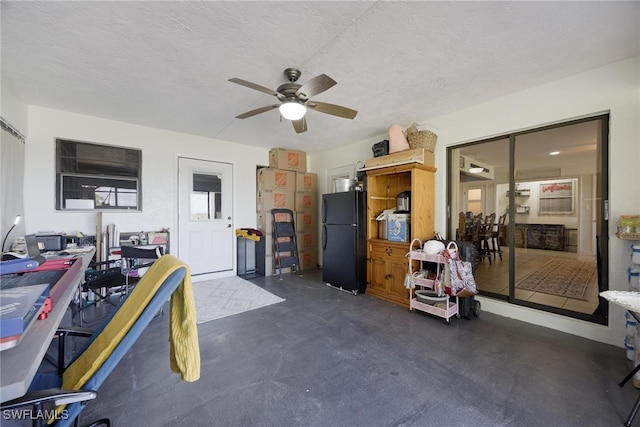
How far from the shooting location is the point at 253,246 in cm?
505

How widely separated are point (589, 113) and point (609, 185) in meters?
0.71

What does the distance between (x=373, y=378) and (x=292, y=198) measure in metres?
3.80

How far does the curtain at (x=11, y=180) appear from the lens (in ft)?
8.25

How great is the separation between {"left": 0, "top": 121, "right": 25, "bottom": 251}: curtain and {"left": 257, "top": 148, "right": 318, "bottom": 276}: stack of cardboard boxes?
3062mm

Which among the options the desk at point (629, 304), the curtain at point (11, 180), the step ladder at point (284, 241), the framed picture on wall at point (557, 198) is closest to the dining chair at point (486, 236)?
the framed picture on wall at point (557, 198)

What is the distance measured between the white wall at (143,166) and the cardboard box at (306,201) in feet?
2.93

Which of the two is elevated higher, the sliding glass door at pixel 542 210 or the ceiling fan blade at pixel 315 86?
the ceiling fan blade at pixel 315 86

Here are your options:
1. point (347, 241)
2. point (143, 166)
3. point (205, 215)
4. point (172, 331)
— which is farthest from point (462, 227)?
point (143, 166)

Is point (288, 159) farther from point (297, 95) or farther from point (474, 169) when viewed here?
point (474, 169)

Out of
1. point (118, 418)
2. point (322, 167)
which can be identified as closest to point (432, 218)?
point (322, 167)

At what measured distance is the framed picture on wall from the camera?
118 inches

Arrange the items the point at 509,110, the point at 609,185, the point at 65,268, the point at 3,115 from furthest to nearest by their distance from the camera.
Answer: the point at 509,110 < the point at 3,115 < the point at 609,185 < the point at 65,268

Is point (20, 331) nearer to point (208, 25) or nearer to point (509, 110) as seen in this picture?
point (208, 25)

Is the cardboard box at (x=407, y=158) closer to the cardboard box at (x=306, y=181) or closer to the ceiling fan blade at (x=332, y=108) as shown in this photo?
the ceiling fan blade at (x=332, y=108)
